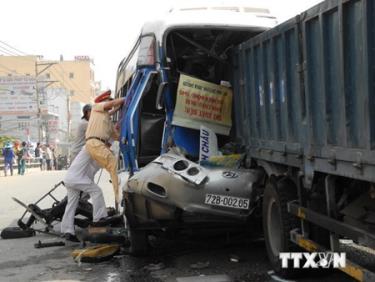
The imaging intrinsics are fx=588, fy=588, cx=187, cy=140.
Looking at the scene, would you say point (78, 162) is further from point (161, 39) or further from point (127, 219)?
point (161, 39)

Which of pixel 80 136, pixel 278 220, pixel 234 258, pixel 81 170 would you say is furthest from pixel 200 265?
pixel 80 136

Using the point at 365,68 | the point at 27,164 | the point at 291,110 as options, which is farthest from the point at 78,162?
the point at 27,164

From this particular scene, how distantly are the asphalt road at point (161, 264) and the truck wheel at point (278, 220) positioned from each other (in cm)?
23

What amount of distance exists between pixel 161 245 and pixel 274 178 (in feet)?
8.60

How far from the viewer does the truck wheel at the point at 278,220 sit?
18.4 feet

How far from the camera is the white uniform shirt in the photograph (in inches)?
336

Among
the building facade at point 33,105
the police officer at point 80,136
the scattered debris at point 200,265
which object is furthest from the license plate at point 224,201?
the building facade at point 33,105

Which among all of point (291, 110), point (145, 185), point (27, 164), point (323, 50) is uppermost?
point (323, 50)

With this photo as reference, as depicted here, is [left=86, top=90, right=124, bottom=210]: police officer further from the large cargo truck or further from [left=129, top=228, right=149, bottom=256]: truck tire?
the large cargo truck

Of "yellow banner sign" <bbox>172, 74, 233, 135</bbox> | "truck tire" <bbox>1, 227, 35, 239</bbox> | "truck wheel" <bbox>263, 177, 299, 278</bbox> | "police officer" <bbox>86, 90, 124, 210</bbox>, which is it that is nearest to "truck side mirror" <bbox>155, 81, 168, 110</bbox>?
"yellow banner sign" <bbox>172, 74, 233, 135</bbox>

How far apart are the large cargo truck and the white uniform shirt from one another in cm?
288

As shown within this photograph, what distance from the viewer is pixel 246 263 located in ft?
21.8

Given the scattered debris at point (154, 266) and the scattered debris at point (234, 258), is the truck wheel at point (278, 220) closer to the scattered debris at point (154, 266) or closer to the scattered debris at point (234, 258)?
the scattered debris at point (234, 258)

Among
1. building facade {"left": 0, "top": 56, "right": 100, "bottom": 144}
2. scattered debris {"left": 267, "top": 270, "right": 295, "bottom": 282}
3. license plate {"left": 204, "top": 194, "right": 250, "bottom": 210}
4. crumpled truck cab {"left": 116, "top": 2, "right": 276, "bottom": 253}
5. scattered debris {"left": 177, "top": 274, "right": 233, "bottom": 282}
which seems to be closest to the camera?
scattered debris {"left": 267, "top": 270, "right": 295, "bottom": 282}
